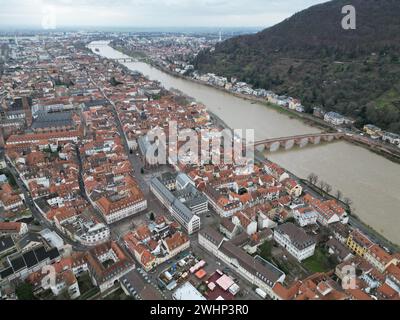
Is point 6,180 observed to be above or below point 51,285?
above

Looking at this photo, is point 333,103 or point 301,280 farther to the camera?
point 333,103

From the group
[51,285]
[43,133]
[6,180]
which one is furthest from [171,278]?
[43,133]

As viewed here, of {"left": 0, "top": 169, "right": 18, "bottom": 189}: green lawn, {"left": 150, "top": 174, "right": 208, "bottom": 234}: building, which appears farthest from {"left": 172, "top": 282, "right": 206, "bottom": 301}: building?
{"left": 0, "top": 169, "right": 18, "bottom": 189}: green lawn

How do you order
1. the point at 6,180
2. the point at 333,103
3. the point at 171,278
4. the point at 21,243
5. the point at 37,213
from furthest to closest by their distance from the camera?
the point at 333,103
the point at 6,180
the point at 37,213
the point at 21,243
the point at 171,278

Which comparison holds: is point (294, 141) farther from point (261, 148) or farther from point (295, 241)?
point (295, 241)

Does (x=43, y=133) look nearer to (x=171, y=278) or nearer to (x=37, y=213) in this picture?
(x=37, y=213)
